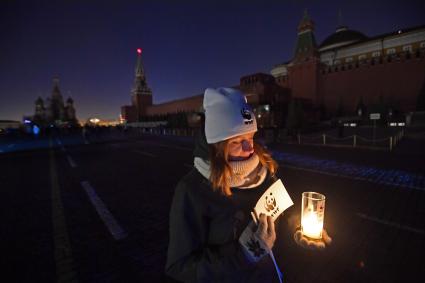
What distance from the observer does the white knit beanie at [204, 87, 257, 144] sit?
1.41m

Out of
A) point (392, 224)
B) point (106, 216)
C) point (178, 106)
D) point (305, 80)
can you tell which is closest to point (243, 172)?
point (392, 224)

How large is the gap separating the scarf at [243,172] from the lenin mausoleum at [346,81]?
26642 mm

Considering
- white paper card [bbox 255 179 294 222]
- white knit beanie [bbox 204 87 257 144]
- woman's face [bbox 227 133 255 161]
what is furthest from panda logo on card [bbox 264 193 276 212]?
white knit beanie [bbox 204 87 257 144]

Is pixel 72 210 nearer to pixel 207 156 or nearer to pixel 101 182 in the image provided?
pixel 101 182

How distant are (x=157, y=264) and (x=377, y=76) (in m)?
40.8

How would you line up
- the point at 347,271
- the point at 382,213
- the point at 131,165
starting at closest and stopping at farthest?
the point at 347,271 < the point at 382,213 < the point at 131,165

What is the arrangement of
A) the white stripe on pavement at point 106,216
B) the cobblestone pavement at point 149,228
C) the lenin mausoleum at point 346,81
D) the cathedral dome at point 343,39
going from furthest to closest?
the cathedral dome at point 343,39
the lenin mausoleum at point 346,81
the white stripe on pavement at point 106,216
the cobblestone pavement at point 149,228

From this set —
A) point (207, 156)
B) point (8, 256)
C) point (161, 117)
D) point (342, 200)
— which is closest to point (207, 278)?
point (207, 156)

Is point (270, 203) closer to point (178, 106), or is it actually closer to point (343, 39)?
point (178, 106)

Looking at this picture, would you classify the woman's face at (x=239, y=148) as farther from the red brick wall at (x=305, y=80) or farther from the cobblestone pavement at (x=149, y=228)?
the red brick wall at (x=305, y=80)

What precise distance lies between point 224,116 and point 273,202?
2.06 ft

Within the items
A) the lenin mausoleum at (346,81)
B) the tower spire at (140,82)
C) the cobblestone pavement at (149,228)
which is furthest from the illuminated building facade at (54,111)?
the cobblestone pavement at (149,228)

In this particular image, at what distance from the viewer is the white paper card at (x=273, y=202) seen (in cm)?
128

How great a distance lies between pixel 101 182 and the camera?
7352mm
